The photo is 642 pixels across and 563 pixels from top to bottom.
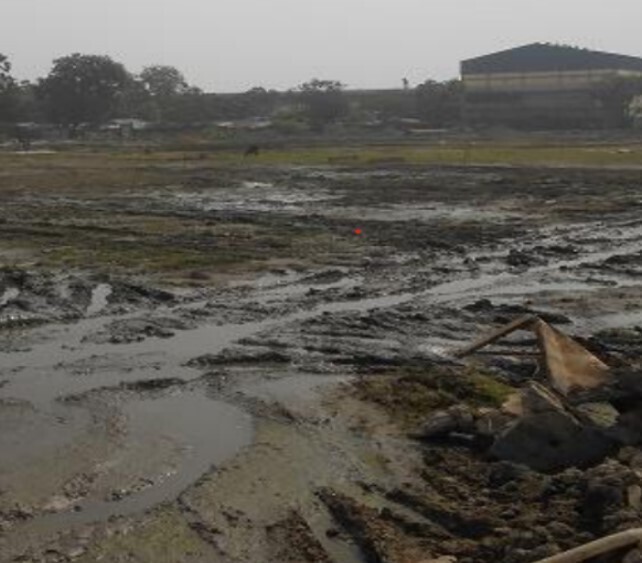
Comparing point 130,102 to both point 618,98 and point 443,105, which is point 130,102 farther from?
point 618,98

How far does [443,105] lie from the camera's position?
3656 inches

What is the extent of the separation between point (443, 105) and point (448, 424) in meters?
85.5

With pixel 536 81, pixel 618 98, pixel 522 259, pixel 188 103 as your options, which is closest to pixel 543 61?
pixel 536 81

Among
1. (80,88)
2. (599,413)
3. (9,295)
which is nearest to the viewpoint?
(599,413)

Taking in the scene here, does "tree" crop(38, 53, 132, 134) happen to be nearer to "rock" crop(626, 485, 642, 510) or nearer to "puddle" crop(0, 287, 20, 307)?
"puddle" crop(0, 287, 20, 307)

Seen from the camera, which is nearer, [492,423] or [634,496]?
[634,496]

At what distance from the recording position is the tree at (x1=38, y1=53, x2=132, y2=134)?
90.4 m

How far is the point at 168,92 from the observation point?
4729 inches

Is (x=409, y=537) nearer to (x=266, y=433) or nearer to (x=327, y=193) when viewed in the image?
(x=266, y=433)

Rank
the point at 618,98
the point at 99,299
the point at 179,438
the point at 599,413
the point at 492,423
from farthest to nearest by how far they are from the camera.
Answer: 1. the point at 618,98
2. the point at 99,299
3. the point at 179,438
4. the point at 599,413
5. the point at 492,423

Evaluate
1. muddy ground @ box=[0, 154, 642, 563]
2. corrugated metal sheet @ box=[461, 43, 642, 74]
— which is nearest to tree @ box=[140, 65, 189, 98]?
corrugated metal sheet @ box=[461, 43, 642, 74]

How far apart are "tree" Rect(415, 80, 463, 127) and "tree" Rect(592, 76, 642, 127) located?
13.1 meters

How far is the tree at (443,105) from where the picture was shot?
303ft

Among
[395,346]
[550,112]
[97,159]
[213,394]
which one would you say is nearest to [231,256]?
[395,346]
